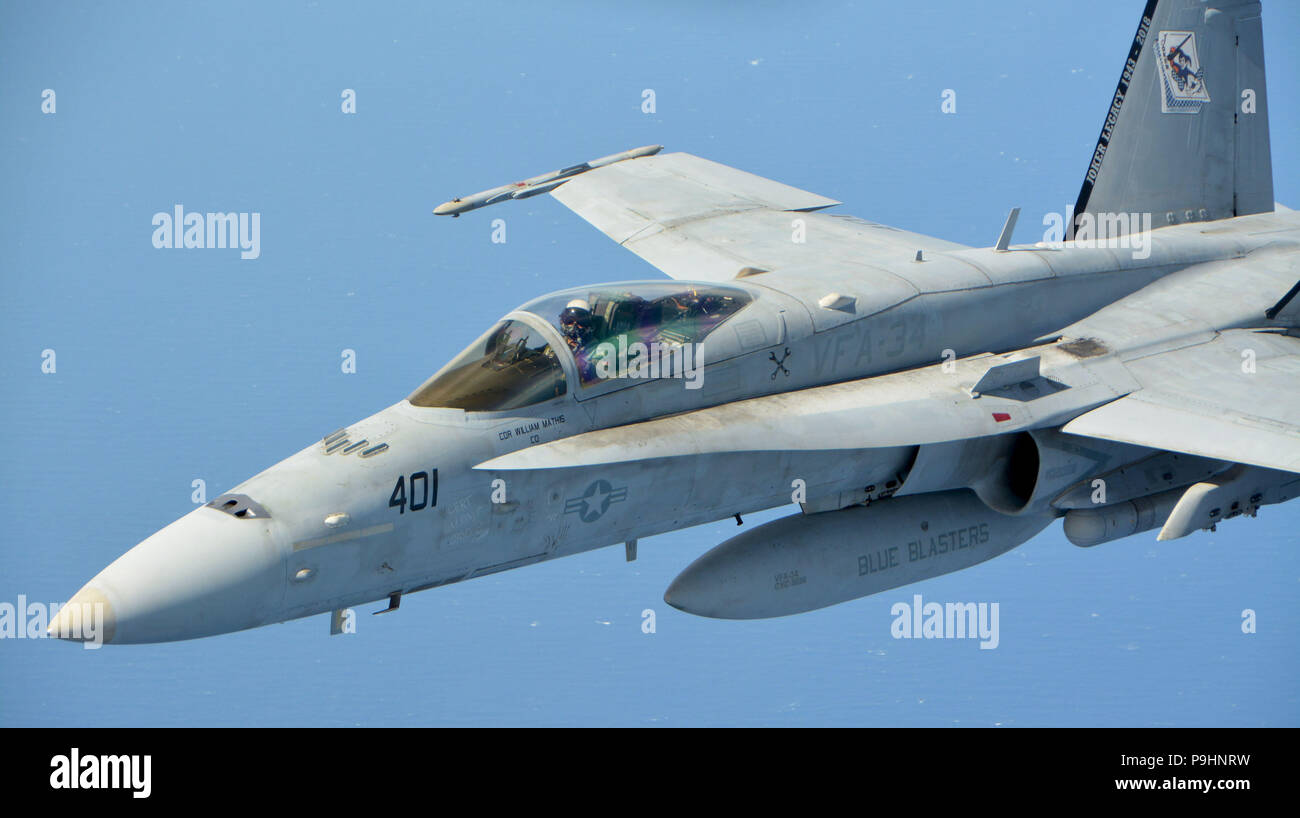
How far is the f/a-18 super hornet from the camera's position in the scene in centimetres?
870

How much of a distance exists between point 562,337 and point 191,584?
2752mm

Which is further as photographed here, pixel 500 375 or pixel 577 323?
pixel 577 323

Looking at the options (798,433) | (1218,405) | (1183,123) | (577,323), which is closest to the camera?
(577,323)

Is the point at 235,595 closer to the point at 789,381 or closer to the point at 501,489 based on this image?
the point at 501,489

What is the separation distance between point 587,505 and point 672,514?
0.71 metres

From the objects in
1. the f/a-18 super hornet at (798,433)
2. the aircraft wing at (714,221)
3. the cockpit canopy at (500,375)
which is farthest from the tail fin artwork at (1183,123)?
the cockpit canopy at (500,375)

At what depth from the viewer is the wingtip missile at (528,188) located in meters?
14.5

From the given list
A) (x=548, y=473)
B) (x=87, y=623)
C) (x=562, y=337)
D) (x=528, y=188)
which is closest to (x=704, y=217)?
(x=528, y=188)

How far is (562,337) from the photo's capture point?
30.7ft

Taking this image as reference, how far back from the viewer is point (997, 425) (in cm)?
1020

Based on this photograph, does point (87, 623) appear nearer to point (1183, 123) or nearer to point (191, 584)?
point (191, 584)

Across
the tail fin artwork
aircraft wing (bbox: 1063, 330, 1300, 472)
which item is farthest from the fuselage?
the tail fin artwork

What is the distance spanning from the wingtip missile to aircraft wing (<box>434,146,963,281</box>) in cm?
1

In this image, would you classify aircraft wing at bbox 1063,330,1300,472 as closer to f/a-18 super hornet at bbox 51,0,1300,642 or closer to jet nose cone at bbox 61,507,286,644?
f/a-18 super hornet at bbox 51,0,1300,642
